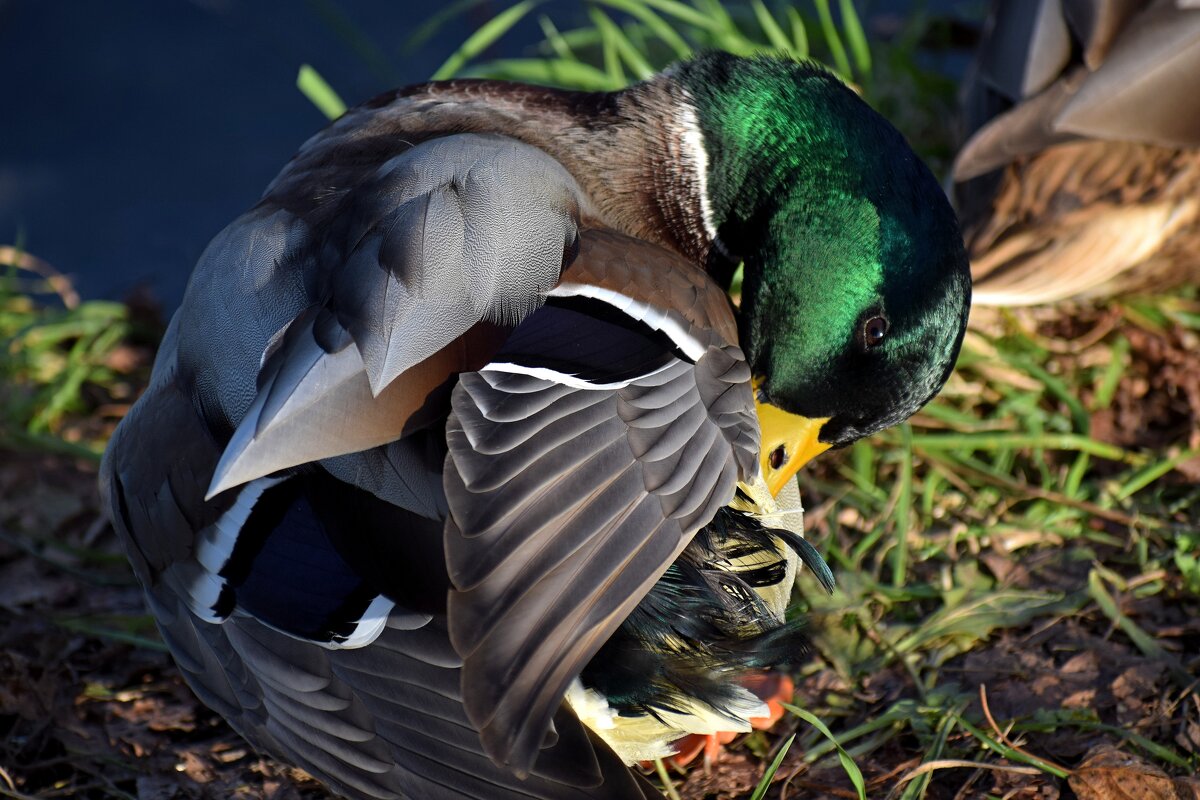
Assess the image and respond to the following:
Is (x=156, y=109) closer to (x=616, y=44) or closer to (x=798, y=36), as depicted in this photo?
(x=616, y=44)

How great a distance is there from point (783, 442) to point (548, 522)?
2.01ft

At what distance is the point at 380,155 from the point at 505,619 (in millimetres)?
979

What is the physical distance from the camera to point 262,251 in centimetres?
203

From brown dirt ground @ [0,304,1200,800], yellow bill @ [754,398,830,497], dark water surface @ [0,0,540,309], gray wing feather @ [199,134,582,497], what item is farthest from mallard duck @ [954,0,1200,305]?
dark water surface @ [0,0,540,309]

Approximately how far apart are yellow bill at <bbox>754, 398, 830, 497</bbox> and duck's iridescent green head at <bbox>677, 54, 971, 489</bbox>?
0.04ft

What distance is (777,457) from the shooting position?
2.12 m

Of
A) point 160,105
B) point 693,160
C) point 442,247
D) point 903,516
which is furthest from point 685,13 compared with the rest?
point 160,105

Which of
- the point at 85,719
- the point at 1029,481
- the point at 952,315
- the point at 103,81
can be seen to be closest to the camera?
the point at 952,315

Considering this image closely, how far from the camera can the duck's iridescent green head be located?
2.06 m

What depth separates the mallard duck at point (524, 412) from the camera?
167 centimetres

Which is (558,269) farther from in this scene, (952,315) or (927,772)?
(927,772)

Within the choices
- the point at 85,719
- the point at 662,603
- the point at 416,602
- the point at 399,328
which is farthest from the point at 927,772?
the point at 85,719

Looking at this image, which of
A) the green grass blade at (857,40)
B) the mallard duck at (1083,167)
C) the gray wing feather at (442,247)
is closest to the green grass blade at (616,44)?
the green grass blade at (857,40)

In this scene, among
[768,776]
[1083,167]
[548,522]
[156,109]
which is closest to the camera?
[548,522]
